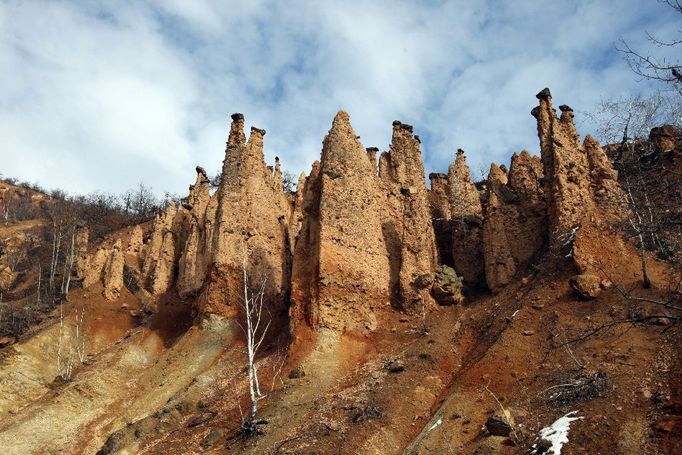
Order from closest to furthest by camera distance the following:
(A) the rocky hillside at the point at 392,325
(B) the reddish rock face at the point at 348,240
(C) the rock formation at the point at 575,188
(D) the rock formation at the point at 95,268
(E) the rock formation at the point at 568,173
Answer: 1. (A) the rocky hillside at the point at 392,325
2. (C) the rock formation at the point at 575,188
3. (E) the rock formation at the point at 568,173
4. (B) the reddish rock face at the point at 348,240
5. (D) the rock formation at the point at 95,268

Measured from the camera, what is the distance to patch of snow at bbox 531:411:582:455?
14632 millimetres

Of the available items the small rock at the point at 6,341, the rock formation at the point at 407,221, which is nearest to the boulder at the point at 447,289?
the rock formation at the point at 407,221

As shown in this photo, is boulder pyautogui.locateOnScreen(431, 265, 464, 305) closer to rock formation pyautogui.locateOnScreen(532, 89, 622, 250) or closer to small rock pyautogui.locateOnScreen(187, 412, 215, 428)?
rock formation pyautogui.locateOnScreen(532, 89, 622, 250)

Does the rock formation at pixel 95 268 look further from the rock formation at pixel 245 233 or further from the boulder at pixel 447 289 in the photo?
the boulder at pixel 447 289

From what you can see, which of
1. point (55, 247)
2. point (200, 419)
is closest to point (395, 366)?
point (200, 419)

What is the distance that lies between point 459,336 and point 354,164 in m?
9.88

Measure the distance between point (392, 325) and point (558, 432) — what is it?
37.1ft

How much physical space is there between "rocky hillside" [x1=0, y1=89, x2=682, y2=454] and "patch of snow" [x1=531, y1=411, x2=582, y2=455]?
0.06 m

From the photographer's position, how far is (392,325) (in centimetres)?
2600

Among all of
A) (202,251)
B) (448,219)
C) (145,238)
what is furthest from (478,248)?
(145,238)

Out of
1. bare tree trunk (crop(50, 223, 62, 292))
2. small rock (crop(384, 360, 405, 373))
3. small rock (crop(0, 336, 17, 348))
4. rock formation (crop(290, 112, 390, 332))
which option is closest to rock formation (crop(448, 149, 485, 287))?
rock formation (crop(290, 112, 390, 332))

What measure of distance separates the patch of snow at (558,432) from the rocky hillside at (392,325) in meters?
0.06

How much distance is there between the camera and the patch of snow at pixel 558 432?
48.0 ft

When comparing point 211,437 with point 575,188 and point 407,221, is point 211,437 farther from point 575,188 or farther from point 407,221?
point 575,188
